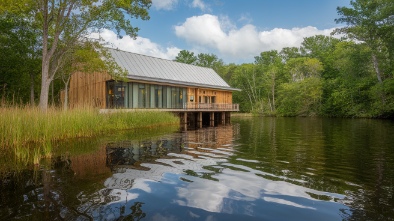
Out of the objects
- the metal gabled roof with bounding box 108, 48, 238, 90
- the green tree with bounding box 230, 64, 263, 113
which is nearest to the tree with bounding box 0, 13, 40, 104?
the metal gabled roof with bounding box 108, 48, 238, 90

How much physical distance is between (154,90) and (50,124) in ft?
51.2

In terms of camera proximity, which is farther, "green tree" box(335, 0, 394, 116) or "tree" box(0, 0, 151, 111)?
"green tree" box(335, 0, 394, 116)

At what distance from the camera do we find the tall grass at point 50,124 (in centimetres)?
848

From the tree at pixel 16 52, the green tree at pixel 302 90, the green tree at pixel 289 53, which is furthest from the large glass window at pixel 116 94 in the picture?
the green tree at pixel 289 53

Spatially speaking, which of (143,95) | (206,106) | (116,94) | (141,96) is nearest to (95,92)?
(116,94)

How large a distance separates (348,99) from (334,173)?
128 ft

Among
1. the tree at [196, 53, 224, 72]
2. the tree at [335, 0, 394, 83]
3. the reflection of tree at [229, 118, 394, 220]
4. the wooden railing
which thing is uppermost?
the tree at [196, 53, 224, 72]

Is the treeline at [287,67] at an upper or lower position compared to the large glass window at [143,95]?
upper

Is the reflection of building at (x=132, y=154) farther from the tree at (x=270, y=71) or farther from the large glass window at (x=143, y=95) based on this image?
the tree at (x=270, y=71)

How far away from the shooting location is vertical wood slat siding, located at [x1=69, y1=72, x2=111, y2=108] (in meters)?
23.0

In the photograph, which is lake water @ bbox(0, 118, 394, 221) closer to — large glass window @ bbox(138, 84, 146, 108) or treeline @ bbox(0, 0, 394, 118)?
treeline @ bbox(0, 0, 394, 118)

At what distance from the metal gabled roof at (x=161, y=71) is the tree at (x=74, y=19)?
5624 mm

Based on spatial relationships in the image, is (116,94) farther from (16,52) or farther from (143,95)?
(16,52)

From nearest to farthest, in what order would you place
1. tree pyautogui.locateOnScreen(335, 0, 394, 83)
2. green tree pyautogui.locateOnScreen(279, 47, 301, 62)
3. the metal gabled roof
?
the metal gabled roof < tree pyautogui.locateOnScreen(335, 0, 394, 83) < green tree pyautogui.locateOnScreen(279, 47, 301, 62)
